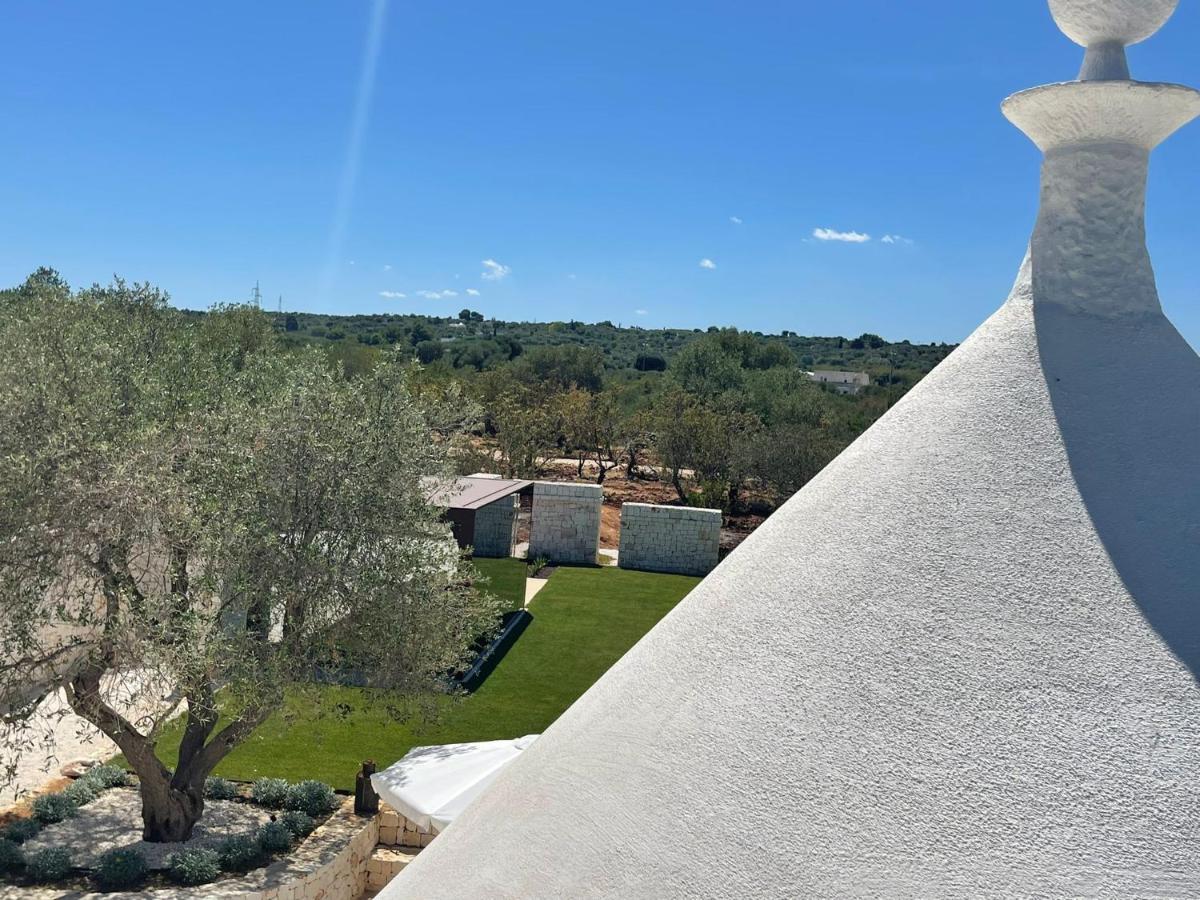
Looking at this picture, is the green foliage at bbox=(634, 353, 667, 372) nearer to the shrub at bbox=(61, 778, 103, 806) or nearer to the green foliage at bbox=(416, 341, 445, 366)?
the green foliage at bbox=(416, 341, 445, 366)

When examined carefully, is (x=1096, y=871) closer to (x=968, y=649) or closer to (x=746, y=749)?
(x=968, y=649)

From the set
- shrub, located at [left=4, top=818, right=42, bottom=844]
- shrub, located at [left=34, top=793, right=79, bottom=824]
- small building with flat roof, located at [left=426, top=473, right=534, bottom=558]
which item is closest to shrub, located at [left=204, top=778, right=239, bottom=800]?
shrub, located at [left=34, top=793, right=79, bottom=824]

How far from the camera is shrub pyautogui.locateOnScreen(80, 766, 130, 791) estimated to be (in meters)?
10.7

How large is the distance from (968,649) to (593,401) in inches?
1402

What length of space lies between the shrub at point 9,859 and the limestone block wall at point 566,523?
15531 millimetres

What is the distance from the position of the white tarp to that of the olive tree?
78 cm

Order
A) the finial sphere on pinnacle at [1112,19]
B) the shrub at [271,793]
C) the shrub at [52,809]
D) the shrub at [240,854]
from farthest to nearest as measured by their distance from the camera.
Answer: the shrub at [271,793], the shrub at [52,809], the shrub at [240,854], the finial sphere on pinnacle at [1112,19]

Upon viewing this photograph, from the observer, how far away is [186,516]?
833 centimetres

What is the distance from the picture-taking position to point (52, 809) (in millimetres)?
9828

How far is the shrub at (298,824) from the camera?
9.83 metres

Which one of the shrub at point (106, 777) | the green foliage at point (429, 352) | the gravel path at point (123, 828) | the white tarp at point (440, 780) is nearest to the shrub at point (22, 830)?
the gravel path at point (123, 828)

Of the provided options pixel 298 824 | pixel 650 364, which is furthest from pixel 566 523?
pixel 650 364

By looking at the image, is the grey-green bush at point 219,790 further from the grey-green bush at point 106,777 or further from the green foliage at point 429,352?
the green foliage at point 429,352

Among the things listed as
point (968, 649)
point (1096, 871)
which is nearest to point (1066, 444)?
point (968, 649)
